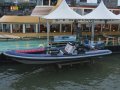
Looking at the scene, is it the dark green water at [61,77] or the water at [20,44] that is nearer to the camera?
the dark green water at [61,77]

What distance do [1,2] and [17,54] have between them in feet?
127

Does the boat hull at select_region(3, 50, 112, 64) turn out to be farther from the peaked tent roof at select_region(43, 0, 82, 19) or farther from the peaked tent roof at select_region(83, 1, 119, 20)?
the peaked tent roof at select_region(83, 1, 119, 20)

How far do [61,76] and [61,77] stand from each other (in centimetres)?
24

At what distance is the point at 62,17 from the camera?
26.5 metres

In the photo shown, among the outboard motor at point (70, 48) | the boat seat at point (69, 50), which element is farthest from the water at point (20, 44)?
the outboard motor at point (70, 48)

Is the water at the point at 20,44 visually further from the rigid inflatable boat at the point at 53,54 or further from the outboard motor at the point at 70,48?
the outboard motor at the point at 70,48

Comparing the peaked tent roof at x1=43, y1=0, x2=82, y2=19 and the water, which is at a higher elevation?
the peaked tent roof at x1=43, y1=0, x2=82, y2=19

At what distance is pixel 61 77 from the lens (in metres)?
21.2

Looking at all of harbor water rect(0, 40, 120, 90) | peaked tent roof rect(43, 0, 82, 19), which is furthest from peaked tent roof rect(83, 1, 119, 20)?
harbor water rect(0, 40, 120, 90)

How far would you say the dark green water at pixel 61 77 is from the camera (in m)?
19.4

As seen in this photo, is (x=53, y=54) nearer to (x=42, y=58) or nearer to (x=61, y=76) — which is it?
(x=42, y=58)

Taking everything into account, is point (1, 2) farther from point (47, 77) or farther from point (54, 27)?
point (47, 77)

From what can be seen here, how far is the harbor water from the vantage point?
19.4m

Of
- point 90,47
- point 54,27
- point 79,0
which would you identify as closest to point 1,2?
point 79,0
